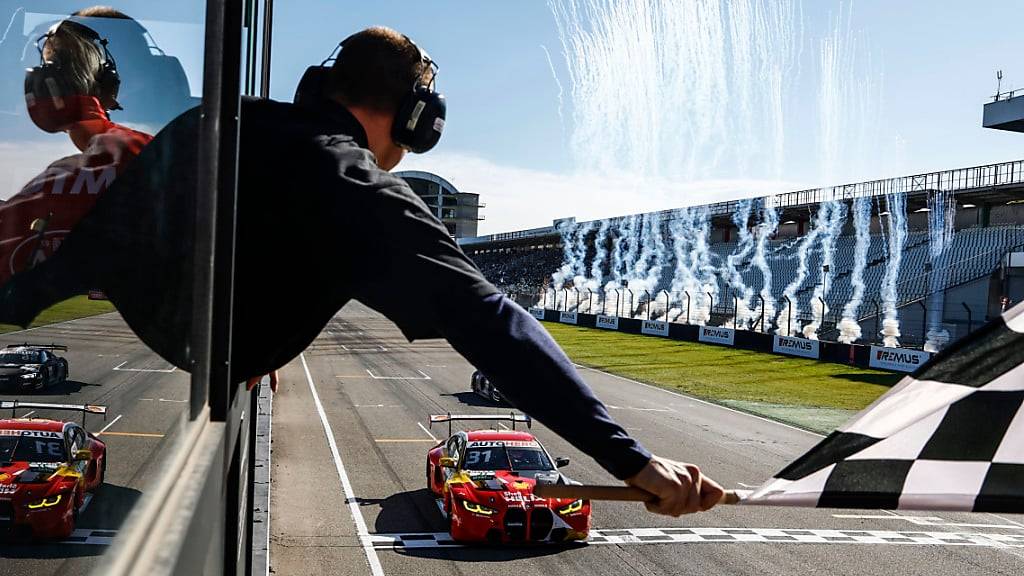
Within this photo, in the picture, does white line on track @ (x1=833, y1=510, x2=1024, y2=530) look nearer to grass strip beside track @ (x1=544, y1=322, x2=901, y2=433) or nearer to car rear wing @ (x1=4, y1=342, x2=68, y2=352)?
grass strip beside track @ (x1=544, y1=322, x2=901, y2=433)

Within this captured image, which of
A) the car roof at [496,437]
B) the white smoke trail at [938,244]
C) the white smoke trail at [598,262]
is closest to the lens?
the car roof at [496,437]

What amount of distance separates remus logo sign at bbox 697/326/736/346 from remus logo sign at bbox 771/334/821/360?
3252 millimetres

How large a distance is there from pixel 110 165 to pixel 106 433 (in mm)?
268

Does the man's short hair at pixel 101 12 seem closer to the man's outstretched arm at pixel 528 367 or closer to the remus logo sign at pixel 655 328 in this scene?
the man's outstretched arm at pixel 528 367

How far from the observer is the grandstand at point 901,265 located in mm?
44562

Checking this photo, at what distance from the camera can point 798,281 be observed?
57062 millimetres

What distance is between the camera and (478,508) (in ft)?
43.9

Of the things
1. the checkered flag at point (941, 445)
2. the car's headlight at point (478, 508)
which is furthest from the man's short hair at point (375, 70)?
the car's headlight at point (478, 508)

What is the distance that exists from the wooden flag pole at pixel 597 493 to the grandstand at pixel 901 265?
36.5 meters

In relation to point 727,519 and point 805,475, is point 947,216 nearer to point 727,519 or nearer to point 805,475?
point 727,519

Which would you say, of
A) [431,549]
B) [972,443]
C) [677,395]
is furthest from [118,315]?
[677,395]

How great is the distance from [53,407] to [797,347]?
40.1 metres

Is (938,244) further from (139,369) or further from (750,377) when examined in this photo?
(139,369)

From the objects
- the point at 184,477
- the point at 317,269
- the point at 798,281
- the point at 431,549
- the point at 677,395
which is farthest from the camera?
the point at 798,281
